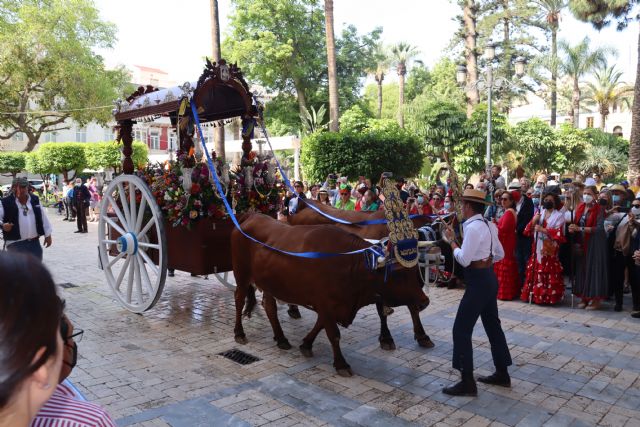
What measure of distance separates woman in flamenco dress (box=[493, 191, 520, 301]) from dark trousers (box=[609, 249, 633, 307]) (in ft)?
4.48

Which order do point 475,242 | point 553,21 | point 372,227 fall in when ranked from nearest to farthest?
point 475,242, point 372,227, point 553,21

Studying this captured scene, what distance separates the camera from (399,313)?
7.43m

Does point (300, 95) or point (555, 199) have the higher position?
point (300, 95)

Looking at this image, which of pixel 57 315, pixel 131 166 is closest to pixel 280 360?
pixel 131 166

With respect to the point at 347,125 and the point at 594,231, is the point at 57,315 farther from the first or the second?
the point at 347,125

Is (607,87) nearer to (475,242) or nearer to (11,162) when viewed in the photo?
(475,242)

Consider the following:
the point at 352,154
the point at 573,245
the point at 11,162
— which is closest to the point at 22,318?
the point at 573,245

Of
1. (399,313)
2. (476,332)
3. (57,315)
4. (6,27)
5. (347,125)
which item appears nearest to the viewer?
(57,315)

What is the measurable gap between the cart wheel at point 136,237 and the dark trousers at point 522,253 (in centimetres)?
562

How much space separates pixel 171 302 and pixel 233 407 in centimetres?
403

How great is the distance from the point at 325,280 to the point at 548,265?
4.32 meters

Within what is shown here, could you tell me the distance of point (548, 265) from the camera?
7.80 metres

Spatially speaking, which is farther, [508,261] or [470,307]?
[508,261]

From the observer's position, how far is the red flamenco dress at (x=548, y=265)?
25.4ft
